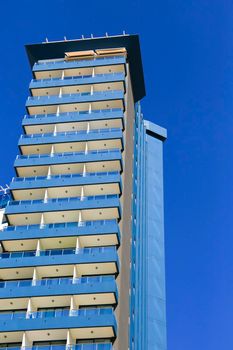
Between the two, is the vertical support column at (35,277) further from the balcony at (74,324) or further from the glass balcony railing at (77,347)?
the glass balcony railing at (77,347)

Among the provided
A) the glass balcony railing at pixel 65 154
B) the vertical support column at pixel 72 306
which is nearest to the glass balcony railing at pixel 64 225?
the vertical support column at pixel 72 306

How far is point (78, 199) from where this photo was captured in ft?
229

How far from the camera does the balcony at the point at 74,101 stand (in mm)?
81562

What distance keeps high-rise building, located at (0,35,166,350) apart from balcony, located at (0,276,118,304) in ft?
0.33

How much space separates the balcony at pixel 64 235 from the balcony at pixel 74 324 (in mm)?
9168

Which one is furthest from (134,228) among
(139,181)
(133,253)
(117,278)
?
(117,278)

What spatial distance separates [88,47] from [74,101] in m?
12.3

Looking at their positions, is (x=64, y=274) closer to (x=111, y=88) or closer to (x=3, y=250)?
(x=3, y=250)

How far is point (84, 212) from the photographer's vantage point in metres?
68.1

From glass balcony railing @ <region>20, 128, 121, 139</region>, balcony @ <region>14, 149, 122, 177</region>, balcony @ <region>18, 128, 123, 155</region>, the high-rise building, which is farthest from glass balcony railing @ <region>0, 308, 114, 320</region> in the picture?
glass balcony railing @ <region>20, 128, 121, 139</region>

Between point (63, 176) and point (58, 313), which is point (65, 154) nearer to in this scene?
point (63, 176)

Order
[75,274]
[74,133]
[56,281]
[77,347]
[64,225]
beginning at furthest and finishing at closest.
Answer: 1. [74,133]
2. [64,225]
3. [75,274]
4. [56,281]
5. [77,347]

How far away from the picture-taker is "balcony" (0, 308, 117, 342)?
5700 cm

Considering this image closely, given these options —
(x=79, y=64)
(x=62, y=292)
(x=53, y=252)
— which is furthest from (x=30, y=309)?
(x=79, y=64)
